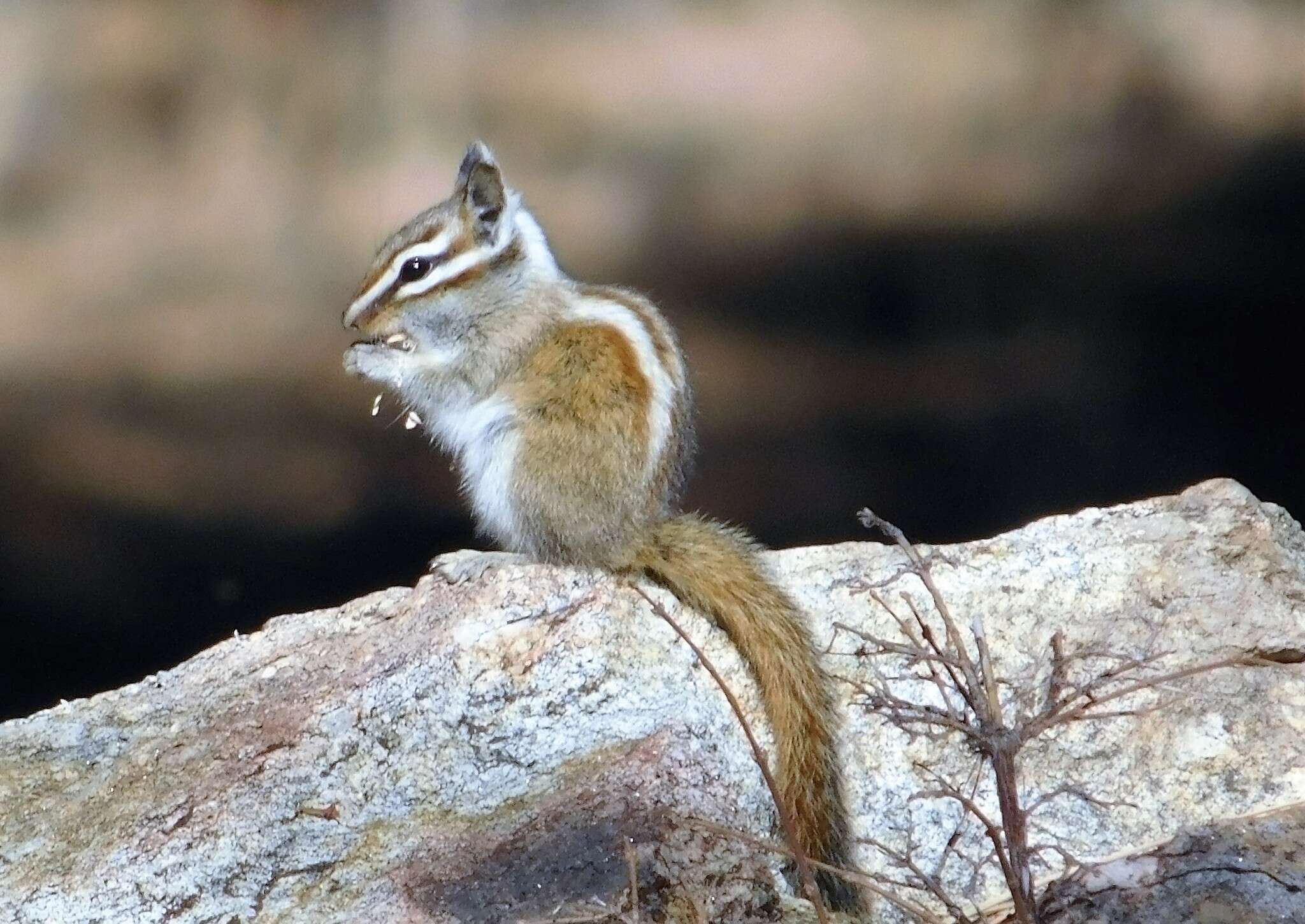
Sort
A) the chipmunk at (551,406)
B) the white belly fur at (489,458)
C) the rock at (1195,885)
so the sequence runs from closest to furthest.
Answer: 1. the rock at (1195,885)
2. the chipmunk at (551,406)
3. the white belly fur at (489,458)

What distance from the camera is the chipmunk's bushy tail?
147 cm

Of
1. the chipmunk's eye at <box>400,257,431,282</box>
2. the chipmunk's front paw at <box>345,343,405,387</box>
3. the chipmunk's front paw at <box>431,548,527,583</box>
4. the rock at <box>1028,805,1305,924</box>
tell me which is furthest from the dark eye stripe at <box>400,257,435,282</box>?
the rock at <box>1028,805,1305,924</box>

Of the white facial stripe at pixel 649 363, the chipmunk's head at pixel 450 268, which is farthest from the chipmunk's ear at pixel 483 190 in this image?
the white facial stripe at pixel 649 363

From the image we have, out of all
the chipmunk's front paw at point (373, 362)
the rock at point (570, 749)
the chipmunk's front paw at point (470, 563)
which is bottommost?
the rock at point (570, 749)

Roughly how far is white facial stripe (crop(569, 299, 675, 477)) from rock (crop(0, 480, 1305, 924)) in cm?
19

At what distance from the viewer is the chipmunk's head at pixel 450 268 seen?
6.03 feet

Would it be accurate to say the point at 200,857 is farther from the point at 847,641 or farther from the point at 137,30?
the point at 137,30

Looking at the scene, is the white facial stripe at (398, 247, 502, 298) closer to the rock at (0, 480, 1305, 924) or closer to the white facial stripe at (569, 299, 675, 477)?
the white facial stripe at (569, 299, 675, 477)

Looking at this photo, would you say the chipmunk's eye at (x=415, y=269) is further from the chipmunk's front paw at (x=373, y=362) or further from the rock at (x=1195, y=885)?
the rock at (x=1195, y=885)

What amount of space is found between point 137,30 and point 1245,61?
2131 mm

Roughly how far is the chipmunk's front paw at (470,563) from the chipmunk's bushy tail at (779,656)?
17 cm

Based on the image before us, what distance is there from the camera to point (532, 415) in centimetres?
180

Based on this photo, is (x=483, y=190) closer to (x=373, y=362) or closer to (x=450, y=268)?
(x=450, y=268)

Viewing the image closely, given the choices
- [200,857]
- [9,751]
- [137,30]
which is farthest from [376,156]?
[200,857]
